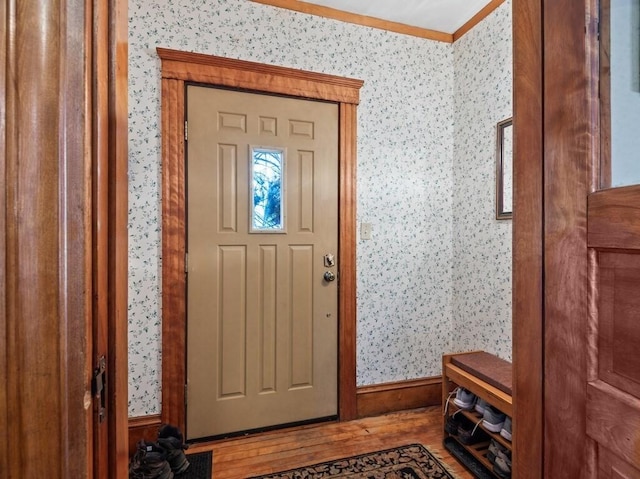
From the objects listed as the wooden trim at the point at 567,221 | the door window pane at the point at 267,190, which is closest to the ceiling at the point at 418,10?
the door window pane at the point at 267,190

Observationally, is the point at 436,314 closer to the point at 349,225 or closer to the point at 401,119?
the point at 349,225

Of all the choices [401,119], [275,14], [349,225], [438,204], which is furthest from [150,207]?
[438,204]

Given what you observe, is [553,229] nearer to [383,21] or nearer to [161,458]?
[161,458]

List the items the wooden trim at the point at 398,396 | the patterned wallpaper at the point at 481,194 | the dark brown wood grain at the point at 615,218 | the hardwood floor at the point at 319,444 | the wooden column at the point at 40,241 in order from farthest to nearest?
the wooden trim at the point at 398,396 → the patterned wallpaper at the point at 481,194 → the hardwood floor at the point at 319,444 → the dark brown wood grain at the point at 615,218 → the wooden column at the point at 40,241

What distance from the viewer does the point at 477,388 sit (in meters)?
1.77

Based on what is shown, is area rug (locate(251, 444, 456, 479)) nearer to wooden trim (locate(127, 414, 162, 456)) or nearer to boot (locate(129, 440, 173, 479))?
boot (locate(129, 440, 173, 479))

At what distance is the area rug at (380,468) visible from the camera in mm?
1726

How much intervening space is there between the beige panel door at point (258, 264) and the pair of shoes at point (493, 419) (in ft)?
2.97

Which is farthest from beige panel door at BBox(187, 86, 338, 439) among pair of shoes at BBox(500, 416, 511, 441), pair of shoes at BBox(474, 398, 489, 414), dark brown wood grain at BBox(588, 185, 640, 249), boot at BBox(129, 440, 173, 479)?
dark brown wood grain at BBox(588, 185, 640, 249)

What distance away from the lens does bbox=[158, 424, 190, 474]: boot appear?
5.59 ft

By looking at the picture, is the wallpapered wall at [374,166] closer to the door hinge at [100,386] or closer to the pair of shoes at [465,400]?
the pair of shoes at [465,400]

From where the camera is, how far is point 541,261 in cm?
69

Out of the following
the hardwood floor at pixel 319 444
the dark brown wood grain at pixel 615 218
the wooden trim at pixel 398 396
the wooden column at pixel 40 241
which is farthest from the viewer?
the wooden trim at pixel 398 396

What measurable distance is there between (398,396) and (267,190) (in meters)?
1.64
